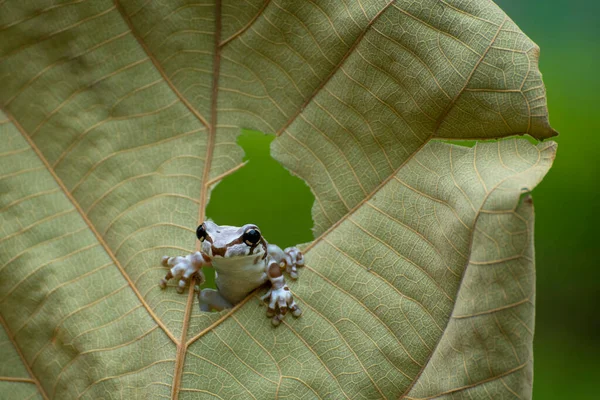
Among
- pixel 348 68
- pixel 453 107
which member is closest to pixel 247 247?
pixel 348 68

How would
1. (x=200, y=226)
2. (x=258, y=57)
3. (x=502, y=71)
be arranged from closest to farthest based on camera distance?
1. (x=502, y=71)
2. (x=200, y=226)
3. (x=258, y=57)

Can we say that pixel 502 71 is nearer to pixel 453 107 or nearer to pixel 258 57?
pixel 453 107

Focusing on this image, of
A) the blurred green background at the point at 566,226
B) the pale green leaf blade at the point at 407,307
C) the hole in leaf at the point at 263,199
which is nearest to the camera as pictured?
the pale green leaf blade at the point at 407,307

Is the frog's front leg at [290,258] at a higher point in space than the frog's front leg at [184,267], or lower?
higher

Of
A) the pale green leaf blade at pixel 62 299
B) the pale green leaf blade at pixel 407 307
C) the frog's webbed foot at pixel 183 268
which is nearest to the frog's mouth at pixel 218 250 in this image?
the frog's webbed foot at pixel 183 268

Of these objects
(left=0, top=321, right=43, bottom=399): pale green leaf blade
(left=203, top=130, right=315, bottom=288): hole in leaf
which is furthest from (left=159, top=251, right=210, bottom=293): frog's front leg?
(left=0, top=321, right=43, bottom=399): pale green leaf blade

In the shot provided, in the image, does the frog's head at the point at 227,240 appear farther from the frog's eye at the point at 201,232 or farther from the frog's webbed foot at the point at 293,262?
the frog's webbed foot at the point at 293,262

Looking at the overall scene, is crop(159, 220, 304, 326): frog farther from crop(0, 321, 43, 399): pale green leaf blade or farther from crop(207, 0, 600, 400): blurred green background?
crop(207, 0, 600, 400): blurred green background
